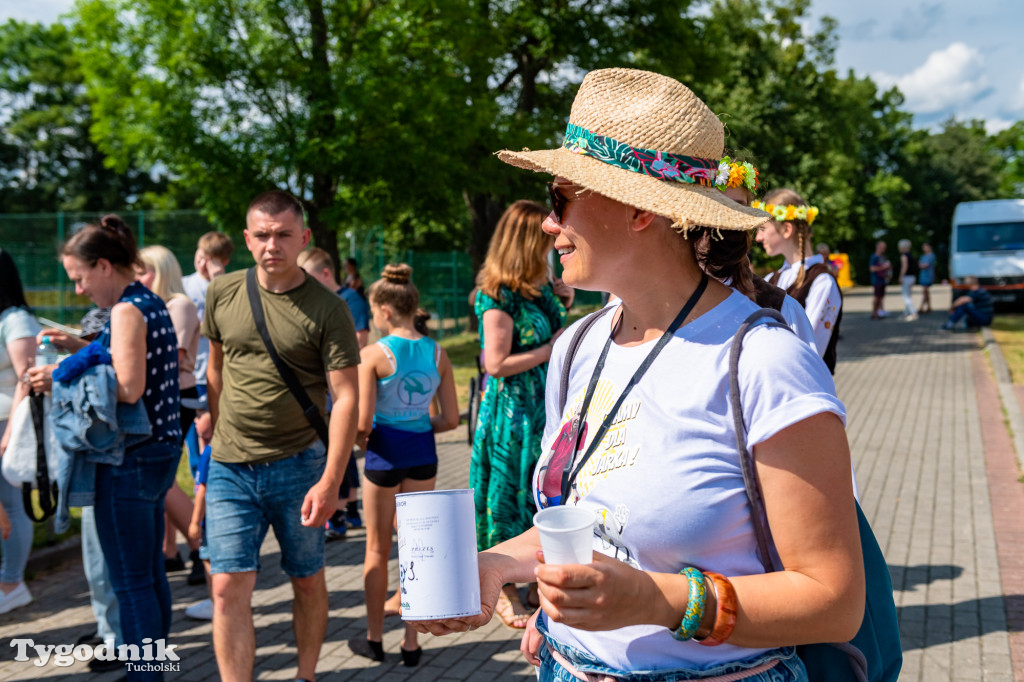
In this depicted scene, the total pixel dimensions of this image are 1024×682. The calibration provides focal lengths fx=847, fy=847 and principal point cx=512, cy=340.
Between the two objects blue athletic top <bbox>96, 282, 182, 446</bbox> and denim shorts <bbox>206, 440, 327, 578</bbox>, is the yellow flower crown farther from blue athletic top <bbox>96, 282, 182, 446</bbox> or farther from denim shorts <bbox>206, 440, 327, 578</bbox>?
blue athletic top <bbox>96, 282, 182, 446</bbox>

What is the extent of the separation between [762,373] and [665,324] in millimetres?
289

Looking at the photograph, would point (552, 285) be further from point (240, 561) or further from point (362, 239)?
point (362, 239)

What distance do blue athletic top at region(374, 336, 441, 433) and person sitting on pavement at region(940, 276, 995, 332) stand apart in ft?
66.1

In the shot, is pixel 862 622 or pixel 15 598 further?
pixel 15 598

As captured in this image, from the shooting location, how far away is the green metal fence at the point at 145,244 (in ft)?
66.6

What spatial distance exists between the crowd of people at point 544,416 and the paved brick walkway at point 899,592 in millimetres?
260

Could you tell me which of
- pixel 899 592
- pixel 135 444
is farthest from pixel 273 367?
pixel 899 592

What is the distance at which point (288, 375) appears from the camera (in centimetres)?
375

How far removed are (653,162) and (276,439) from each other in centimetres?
262

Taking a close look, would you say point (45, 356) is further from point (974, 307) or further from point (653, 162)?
point (974, 307)

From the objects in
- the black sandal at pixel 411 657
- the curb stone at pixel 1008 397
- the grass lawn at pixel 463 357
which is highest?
the black sandal at pixel 411 657

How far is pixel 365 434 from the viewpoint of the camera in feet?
14.5

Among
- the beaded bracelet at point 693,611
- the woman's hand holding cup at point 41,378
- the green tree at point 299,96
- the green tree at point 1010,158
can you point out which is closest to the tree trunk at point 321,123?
the green tree at point 299,96

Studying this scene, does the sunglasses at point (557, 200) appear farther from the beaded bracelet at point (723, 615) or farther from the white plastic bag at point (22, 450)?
the white plastic bag at point (22, 450)
